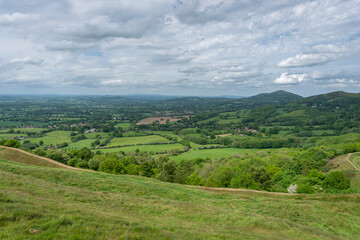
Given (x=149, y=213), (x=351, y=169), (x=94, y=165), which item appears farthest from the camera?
(x=94, y=165)

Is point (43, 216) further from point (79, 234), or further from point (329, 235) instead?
point (329, 235)

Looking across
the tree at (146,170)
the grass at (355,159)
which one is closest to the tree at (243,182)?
the tree at (146,170)

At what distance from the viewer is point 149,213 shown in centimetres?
1706

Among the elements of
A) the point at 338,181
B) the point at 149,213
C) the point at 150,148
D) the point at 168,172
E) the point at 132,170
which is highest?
the point at 149,213

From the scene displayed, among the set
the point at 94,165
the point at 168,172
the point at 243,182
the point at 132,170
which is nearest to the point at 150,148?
the point at 132,170

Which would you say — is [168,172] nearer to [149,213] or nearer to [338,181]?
[149,213]

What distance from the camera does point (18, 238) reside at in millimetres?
7438

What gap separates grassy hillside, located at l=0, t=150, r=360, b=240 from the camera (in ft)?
30.8

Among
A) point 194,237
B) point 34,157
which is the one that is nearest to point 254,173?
point 194,237

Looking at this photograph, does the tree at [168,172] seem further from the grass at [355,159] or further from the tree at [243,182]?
the grass at [355,159]

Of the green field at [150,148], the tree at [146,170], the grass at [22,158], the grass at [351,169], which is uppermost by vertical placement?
the grass at [22,158]

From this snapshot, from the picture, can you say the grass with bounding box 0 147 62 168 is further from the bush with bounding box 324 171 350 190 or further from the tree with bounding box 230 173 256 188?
the bush with bounding box 324 171 350 190

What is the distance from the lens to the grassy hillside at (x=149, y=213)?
9375 mm

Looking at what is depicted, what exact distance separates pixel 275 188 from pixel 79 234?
4218 cm
